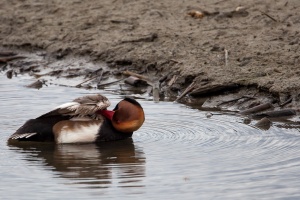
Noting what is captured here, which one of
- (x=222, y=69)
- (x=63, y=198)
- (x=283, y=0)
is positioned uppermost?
(x=283, y=0)

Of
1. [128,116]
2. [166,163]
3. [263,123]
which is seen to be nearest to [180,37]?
[263,123]

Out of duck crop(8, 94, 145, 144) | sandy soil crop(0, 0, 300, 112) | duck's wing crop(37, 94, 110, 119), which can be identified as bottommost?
duck crop(8, 94, 145, 144)

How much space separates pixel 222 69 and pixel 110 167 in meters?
3.35

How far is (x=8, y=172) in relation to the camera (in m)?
7.75

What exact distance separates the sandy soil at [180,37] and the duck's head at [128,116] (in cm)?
188

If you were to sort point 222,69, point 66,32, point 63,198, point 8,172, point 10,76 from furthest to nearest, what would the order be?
1. point 66,32
2. point 10,76
3. point 222,69
4. point 8,172
5. point 63,198

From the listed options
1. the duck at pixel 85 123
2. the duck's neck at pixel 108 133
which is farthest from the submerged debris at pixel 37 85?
the duck's neck at pixel 108 133

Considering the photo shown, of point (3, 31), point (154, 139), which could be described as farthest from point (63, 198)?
point (3, 31)

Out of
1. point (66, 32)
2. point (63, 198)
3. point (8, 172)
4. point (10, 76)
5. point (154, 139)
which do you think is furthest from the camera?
point (66, 32)

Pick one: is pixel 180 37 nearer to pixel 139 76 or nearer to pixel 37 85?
pixel 139 76

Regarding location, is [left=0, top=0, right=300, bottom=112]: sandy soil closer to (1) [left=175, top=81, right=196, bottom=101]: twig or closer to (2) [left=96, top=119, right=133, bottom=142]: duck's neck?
(1) [left=175, top=81, right=196, bottom=101]: twig

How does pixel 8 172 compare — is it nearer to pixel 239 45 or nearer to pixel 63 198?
pixel 63 198

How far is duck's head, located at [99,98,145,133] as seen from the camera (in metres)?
8.85

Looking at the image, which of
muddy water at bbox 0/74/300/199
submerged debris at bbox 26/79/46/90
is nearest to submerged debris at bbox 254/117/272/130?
muddy water at bbox 0/74/300/199
